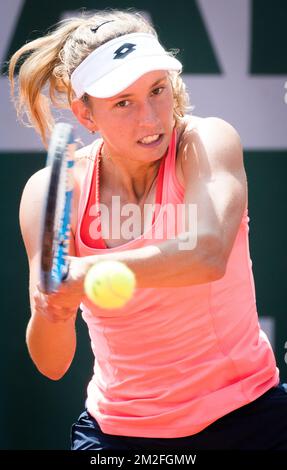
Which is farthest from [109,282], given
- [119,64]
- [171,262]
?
[119,64]

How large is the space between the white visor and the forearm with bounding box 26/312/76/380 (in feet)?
1.87

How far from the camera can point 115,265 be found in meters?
2.05

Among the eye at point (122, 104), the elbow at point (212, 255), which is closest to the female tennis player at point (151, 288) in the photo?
the eye at point (122, 104)

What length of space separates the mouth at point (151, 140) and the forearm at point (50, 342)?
0.48 meters

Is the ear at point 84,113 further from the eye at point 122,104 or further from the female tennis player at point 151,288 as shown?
the eye at point 122,104

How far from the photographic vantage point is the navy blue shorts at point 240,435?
2459 millimetres

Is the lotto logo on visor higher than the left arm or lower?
higher

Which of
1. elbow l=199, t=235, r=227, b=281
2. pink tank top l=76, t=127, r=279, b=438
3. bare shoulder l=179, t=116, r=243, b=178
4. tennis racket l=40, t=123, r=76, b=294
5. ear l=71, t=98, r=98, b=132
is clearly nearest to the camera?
tennis racket l=40, t=123, r=76, b=294

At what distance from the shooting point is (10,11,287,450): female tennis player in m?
2.35

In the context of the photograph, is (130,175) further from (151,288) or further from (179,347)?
(179,347)

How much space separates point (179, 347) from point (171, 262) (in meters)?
0.42

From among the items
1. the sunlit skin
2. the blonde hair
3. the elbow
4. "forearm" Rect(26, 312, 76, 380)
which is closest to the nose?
the sunlit skin

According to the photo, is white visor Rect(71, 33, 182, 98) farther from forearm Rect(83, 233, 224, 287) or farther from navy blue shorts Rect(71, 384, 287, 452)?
navy blue shorts Rect(71, 384, 287, 452)

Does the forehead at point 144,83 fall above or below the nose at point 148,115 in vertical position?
above
